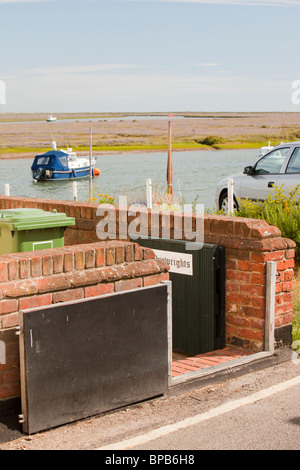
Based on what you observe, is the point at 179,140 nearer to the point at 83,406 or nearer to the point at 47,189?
the point at 47,189

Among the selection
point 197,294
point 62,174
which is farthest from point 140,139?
point 197,294

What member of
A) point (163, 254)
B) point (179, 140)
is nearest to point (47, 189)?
point (163, 254)

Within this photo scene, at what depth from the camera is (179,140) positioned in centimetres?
14262

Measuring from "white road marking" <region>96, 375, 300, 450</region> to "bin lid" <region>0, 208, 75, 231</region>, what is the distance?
2.42 meters

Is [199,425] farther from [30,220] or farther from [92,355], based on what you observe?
[30,220]

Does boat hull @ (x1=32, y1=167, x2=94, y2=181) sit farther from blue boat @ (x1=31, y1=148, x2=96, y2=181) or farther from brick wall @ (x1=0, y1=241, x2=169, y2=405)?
brick wall @ (x1=0, y1=241, x2=169, y2=405)

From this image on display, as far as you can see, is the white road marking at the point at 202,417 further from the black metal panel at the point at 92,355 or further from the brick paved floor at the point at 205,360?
the brick paved floor at the point at 205,360

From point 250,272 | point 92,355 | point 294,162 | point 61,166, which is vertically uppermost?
point 294,162

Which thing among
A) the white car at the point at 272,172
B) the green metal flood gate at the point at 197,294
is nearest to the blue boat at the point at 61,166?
the white car at the point at 272,172

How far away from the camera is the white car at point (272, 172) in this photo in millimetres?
14680

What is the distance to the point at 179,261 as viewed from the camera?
310 inches

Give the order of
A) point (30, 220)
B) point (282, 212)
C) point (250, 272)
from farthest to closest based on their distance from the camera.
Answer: point (282, 212), point (250, 272), point (30, 220)

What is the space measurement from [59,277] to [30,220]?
1517 millimetres
